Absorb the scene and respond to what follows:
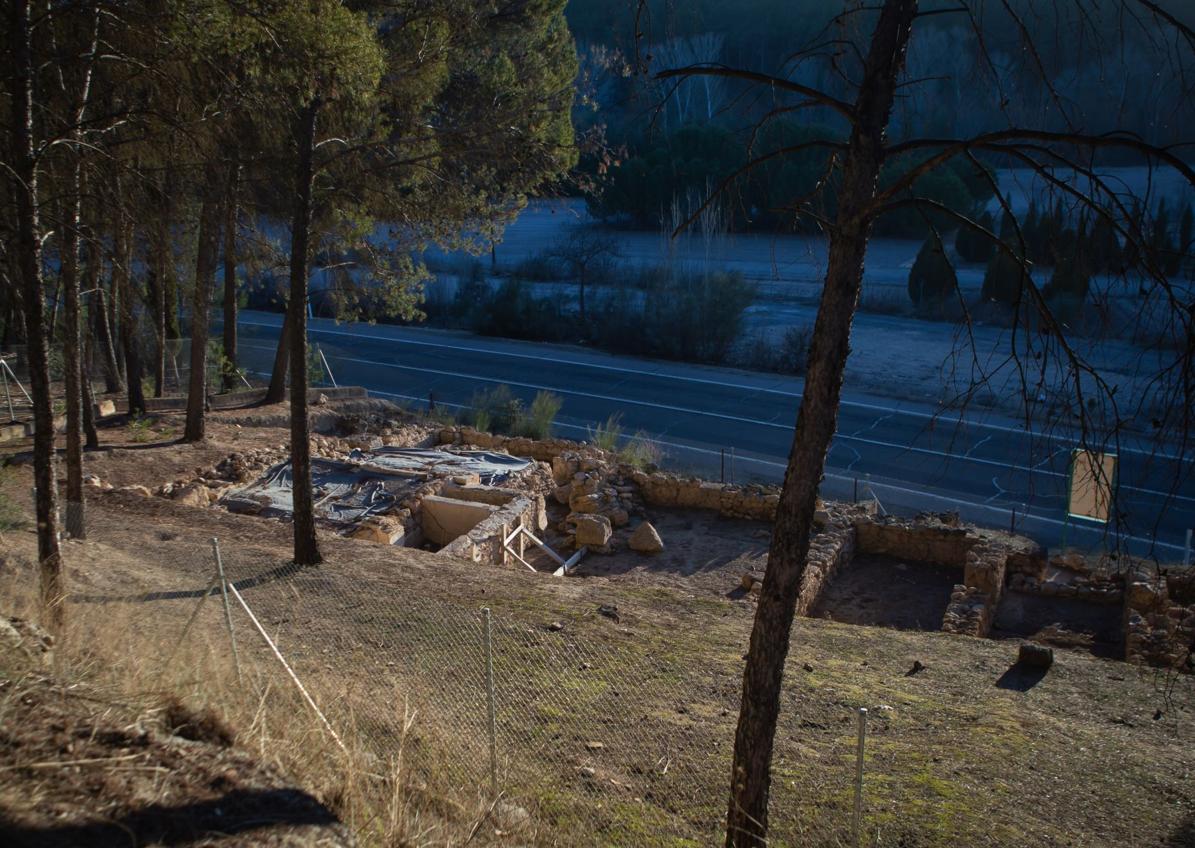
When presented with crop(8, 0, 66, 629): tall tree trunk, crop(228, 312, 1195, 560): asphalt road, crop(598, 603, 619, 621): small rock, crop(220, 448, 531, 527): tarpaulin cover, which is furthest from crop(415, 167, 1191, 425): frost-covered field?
crop(8, 0, 66, 629): tall tree trunk

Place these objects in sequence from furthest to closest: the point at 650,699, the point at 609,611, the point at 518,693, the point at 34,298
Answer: the point at 609,611 < the point at 650,699 < the point at 518,693 < the point at 34,298

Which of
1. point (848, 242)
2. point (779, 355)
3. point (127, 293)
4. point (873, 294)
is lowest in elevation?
point (779, 355)

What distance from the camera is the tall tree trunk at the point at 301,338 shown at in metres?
10.3

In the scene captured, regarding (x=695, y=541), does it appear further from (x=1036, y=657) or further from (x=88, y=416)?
(x=88, y=416)

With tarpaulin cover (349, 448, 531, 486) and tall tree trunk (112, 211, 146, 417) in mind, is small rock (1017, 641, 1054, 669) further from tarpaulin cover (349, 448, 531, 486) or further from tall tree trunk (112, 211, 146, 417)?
tarpaulin cover (349, 448, 531, 486)

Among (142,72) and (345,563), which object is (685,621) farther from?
Result: (142,72)

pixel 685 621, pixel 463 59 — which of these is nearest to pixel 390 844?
pixel 685 621

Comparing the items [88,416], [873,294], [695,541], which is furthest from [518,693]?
[873,294]

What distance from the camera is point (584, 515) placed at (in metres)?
16.4

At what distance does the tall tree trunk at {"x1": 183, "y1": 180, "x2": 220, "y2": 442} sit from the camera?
45.9ft

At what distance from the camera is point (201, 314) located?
46.9ft

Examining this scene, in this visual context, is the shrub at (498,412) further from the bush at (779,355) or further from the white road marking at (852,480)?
the bush at (779,355)

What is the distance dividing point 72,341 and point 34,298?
240 centimetres

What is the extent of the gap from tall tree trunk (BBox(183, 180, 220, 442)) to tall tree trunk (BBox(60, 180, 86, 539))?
9.80ft
